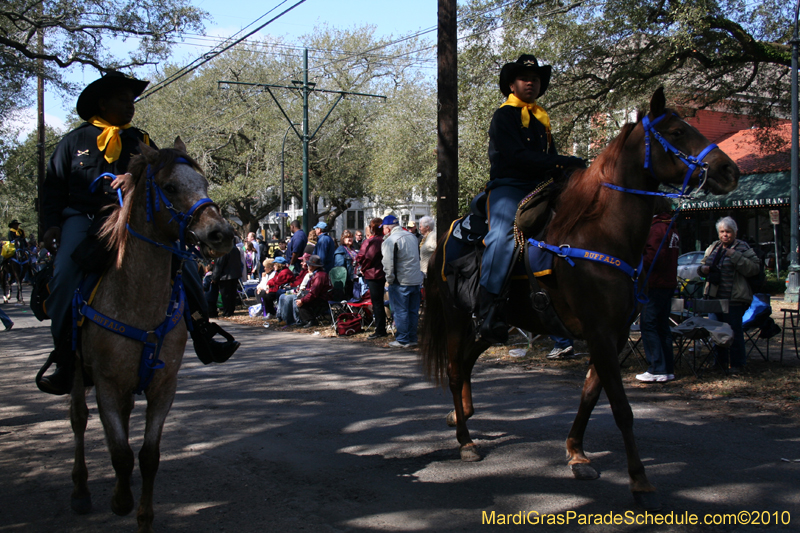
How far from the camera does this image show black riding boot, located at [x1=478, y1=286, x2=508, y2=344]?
5148mm

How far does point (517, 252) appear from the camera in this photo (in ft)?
16.6

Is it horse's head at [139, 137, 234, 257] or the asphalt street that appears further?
→ the asphalt street

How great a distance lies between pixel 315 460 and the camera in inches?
203

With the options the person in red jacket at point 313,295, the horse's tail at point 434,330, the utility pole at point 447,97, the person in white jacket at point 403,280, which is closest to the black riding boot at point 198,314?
the horse's tail at point 434,330

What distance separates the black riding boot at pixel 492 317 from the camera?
515 centimetres

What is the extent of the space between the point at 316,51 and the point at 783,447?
136ft

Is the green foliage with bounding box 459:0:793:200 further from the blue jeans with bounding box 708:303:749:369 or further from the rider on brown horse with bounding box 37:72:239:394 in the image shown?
the rider on brown horse with bounding box 37:72:239:394

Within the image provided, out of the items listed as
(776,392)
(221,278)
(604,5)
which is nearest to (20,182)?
(221,278)

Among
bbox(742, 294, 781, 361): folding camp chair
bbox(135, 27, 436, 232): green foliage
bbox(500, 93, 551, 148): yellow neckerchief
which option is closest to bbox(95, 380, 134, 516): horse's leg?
bbox(500, 93, 551, 148): yellow neckerchief

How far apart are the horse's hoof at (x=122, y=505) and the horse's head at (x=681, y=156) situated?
3894 mm

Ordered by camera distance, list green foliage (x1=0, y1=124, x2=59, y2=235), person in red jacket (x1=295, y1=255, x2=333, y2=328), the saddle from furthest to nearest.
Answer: green foliage (x1=0, y1=124, x2=59, y2=235) < person in red jacket (x1=295, y1=255, x2=333, y2=328) < the saddle

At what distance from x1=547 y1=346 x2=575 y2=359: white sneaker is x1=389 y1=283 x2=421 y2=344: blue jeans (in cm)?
283

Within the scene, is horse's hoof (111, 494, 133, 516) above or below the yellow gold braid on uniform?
below

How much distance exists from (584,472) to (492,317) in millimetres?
1331
